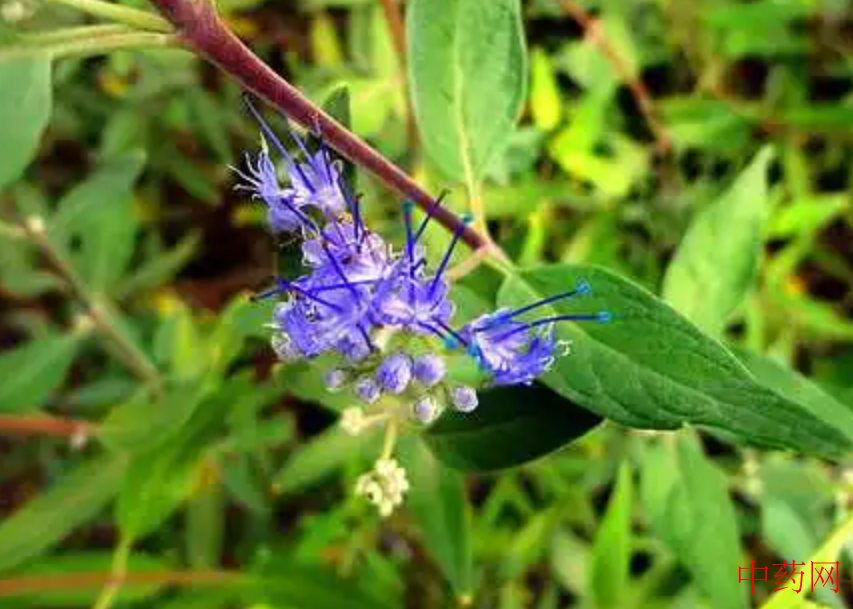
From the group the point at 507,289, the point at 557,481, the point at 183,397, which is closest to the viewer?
the point at 507,289

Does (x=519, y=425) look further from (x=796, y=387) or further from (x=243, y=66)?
(x=243, y=66)

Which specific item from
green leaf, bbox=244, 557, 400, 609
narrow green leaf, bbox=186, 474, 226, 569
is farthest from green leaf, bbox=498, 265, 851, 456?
narrow green leaf, bbox=186, 474, 226, 569

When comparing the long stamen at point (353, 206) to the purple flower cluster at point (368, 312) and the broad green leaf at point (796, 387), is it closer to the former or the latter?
the purple flower cluster at point (368, 312)

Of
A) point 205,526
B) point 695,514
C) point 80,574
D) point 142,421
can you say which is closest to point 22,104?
point 142,421

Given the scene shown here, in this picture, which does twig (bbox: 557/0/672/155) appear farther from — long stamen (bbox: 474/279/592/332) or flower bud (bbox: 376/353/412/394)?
flower bud (bbox: 376/353/412/394)

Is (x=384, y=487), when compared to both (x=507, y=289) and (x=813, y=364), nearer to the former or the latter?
(x=507, y=289)

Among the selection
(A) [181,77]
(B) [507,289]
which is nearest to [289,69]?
(A) [181,77]
